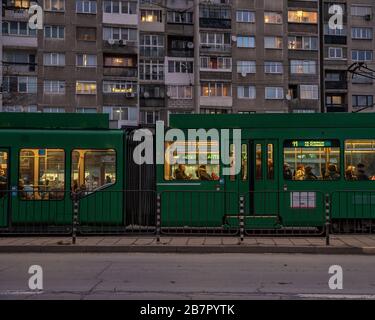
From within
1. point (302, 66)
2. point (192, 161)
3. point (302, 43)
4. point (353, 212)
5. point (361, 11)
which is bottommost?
point (353, 212)

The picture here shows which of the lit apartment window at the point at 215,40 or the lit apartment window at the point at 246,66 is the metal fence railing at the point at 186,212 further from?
the lit apartment window at the point at 215,40

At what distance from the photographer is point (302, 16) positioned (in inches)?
2395

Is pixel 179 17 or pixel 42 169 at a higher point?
pixel 179 17

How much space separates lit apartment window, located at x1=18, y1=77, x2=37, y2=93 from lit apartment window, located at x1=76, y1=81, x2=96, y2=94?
12.3 ft

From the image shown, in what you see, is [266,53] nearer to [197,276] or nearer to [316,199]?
[316,199]

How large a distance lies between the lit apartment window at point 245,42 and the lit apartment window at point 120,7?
10.8 m

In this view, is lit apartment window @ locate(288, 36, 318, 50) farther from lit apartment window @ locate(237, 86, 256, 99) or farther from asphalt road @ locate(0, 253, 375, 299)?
asphalt road @ locate(0, 253, 375, 299)

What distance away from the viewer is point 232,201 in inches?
616

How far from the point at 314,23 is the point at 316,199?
162ft

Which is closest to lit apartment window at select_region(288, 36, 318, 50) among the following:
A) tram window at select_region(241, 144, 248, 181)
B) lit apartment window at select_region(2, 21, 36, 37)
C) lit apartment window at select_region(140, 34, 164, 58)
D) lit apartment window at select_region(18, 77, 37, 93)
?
lit apartment window at select_region(140, 34, 164, 58)

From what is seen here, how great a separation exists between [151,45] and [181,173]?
1670 inches

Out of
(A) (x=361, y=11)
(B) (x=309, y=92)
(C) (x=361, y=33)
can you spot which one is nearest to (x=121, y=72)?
(B) (x=309, y=92)

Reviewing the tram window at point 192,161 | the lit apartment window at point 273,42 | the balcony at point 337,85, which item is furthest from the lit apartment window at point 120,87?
the tram window at point 192,161

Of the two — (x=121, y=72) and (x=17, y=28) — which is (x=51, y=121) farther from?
(x=17, y=28)
